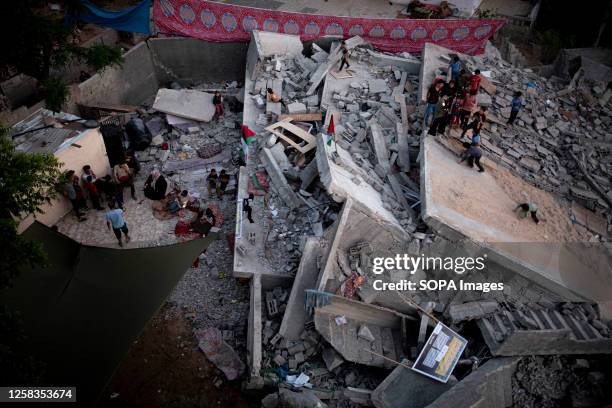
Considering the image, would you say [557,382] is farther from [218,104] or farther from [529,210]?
[218,104]

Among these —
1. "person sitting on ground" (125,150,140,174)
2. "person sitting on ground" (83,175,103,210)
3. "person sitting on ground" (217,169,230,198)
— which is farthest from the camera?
"person sitting on ground" (125,150,140,174)

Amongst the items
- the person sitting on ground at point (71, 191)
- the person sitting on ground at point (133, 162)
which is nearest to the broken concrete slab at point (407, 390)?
the person sitting on ground at point (71, 191)

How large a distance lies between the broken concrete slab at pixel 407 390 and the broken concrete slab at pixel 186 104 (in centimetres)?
946

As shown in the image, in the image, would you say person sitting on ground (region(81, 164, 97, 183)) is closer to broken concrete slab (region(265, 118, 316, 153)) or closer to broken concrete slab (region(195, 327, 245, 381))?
broken concrete slab (region(265, 118, 316, 153))

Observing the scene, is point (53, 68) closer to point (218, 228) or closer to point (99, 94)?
point (99, 94)

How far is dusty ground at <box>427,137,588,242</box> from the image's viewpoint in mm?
9773

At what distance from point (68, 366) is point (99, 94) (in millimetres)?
9187

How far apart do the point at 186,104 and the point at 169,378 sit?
8.70 m

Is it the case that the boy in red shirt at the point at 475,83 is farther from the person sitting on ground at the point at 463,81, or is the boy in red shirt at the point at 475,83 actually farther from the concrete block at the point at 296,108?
the concrete block at the point at 296,108

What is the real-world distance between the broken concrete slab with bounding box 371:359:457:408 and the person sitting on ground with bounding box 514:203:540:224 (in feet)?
14.2

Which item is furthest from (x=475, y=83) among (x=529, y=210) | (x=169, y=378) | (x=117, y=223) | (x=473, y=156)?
(x=169, y=378)

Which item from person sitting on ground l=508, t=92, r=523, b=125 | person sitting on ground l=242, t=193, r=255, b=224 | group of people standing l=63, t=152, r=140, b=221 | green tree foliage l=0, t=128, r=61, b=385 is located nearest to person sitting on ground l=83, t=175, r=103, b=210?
group of people standing l=63, t=152, r=140, b=221

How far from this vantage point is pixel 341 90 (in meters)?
13.7

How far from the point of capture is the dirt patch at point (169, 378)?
26.4 feet
